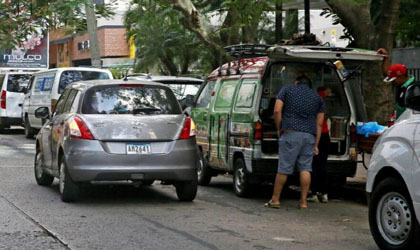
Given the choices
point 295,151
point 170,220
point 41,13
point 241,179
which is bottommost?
point 170,220

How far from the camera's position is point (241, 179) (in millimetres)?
11961

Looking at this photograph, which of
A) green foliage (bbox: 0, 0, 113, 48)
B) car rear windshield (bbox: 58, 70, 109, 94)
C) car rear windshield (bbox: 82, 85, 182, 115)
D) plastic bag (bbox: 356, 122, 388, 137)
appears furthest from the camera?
car rear windshield (bbox: 58, 70, 109, 94)

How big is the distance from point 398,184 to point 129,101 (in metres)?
4.59

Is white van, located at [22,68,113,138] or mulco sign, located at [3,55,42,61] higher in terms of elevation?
mulco sign, located at [3,55,42,61]

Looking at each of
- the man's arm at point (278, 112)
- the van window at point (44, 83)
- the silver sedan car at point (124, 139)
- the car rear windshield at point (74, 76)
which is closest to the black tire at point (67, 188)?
the silver sedan car at point (124, 139)

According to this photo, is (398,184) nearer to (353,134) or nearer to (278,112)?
(278,112)

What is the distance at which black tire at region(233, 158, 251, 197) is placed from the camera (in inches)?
463

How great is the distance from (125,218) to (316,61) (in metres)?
3.75

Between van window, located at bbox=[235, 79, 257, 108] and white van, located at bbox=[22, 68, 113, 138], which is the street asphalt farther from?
white van, located at bbox=[22, 68, 113, 138]

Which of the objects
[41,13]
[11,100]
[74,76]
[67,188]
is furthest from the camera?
[11,100]

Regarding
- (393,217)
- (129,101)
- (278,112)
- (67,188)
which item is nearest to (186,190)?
(129,101)

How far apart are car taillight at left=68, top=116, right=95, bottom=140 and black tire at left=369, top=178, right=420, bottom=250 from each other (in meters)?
4.09

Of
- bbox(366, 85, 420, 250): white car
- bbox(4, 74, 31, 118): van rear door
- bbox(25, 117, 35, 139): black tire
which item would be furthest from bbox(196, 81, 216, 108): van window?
bbox(4, 74, 31, 118): van rear door

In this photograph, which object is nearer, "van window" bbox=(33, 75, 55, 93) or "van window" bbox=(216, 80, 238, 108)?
"van window" bbox=(216, 80, 238, 108)
